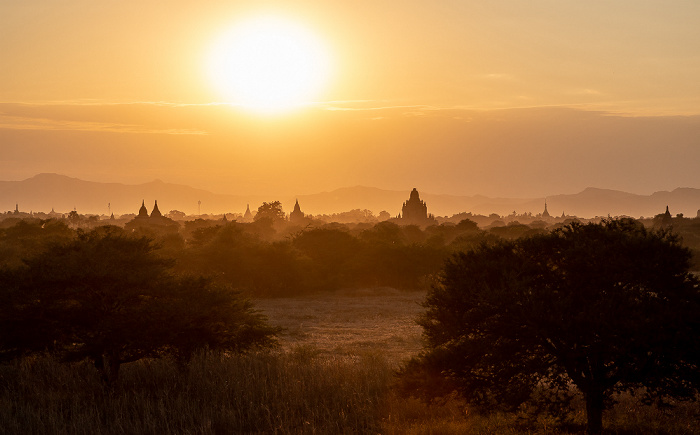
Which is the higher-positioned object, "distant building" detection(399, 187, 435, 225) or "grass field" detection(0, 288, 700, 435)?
"distant building" detection(399, 187, 435, 225)

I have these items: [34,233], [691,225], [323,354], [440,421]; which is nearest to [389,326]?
[323,354]

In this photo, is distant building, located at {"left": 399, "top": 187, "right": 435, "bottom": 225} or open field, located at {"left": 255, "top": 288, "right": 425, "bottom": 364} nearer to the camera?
open field, located at {"left": 255, "top": 288, "right": 425, "bottom": 364}

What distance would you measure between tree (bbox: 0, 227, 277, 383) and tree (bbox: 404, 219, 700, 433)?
756 cm

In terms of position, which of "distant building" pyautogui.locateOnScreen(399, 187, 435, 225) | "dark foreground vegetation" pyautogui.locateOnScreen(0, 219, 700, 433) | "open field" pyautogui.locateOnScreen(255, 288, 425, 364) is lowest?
"open field" pyautogui.locateOnScreen(255, 288, 425, 364)

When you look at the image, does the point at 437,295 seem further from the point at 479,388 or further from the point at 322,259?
the point at 322,259

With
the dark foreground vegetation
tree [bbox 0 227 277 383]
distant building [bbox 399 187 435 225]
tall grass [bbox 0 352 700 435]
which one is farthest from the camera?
distant building [bbox 399 187 435 225]

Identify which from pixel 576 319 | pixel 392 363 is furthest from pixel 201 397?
pixel 576 319

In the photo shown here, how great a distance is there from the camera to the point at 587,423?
13656 millimetres

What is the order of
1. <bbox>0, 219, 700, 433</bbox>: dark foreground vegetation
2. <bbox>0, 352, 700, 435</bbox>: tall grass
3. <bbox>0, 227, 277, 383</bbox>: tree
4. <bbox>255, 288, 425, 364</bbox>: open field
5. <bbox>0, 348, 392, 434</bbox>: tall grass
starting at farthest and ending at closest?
<bbox>255, 288, 425, 364</bbox>: open field, <bbox>0, 227, 277, 383</bbox>: tree, <bbox>0, 348, 392, 434</bbox>: tall grass, <bbox>0, 352, 700, 435</bbox>: tall grass, <bbox>0, 219, 700, 433</bbox>: dark foreground vegetation

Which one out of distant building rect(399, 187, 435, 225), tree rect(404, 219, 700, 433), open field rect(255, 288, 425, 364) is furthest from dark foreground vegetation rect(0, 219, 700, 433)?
distant building rect(399, 187, 435, 225)

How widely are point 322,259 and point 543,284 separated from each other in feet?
140

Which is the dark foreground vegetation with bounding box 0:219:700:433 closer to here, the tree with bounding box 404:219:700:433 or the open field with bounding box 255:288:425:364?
the tree with bounding box 404:219:700:433

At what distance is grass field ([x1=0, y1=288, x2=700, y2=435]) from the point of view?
14.5 meters

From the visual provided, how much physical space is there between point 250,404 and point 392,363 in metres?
6.05
